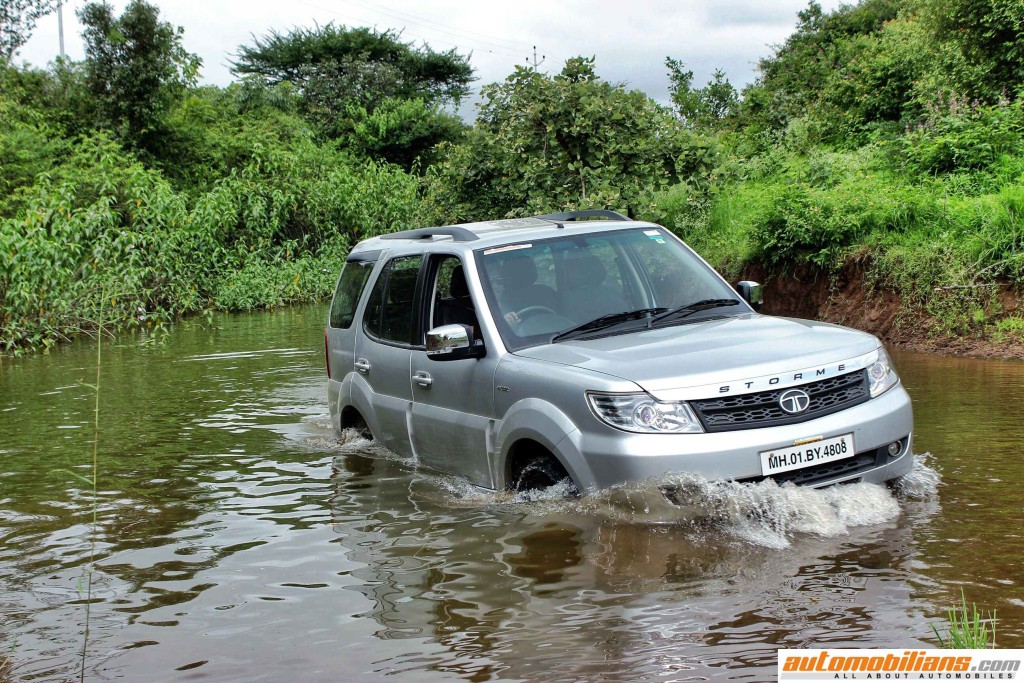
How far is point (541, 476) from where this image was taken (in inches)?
237

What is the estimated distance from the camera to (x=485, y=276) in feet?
22.3

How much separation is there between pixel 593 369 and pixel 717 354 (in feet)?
2.05

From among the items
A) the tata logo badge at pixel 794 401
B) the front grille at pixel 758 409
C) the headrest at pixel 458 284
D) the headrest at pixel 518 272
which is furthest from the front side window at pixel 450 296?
the tata logo badge at pixel 794 401

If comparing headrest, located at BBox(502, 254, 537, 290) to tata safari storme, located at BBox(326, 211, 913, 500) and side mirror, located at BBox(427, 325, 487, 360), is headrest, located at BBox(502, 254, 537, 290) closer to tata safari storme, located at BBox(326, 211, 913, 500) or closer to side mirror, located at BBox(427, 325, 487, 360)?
tata safari storme, located at BBox(326, 211, 913, 500)

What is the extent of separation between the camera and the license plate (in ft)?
17.5

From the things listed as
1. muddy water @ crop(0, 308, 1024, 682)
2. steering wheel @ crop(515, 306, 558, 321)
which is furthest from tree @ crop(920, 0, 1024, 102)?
steering wheel @ crop(515, 306, 558, 321)

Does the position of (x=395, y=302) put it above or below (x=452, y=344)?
above

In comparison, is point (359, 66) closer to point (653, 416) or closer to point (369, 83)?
point (369, 83)

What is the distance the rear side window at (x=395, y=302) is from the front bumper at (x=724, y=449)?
2.25 metres

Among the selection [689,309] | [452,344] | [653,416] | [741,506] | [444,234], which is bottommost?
[741,506]

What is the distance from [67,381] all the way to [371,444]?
7.35 m

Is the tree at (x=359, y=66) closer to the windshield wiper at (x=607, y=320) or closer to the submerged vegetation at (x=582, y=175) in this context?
the submerged vegetation at (x=582, y=175)

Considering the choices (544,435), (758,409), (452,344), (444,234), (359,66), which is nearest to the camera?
(758,409)

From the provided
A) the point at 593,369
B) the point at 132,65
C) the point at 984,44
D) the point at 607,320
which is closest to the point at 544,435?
the point at 593,369
